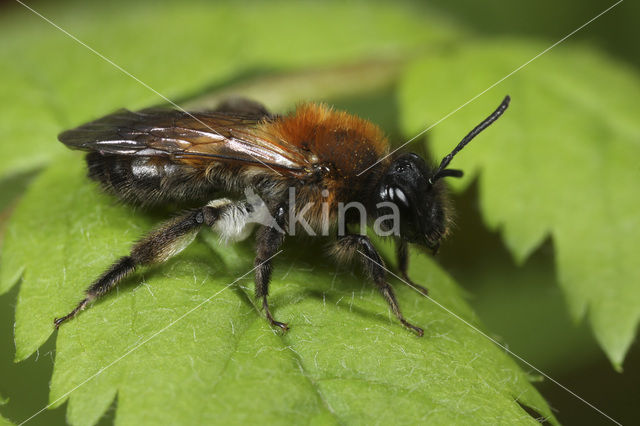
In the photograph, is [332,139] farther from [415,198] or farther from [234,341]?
[234,341]

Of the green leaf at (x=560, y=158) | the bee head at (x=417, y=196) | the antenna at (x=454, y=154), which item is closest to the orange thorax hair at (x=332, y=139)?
the bee head at (x=417, y=196)

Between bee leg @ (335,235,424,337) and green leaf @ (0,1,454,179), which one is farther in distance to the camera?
green leaf @ (0,1,454,179)

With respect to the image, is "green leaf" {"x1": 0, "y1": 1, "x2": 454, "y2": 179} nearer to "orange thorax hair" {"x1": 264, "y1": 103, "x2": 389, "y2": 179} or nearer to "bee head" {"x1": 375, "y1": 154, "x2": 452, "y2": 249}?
"orange thorax hair" {"x1": 264, "y1": 103, "x2": 389, "y2": 179}

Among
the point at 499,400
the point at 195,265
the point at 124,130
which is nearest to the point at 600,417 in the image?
the point at 499,400

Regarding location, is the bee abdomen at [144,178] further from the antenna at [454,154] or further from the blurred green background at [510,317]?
the antenna at [454,154]

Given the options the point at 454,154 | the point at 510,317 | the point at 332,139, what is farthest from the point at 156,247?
the point at 510,317

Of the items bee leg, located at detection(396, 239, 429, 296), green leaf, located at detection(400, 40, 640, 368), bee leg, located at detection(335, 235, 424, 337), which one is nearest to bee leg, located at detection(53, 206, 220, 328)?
bee leg, located at detection(335, 235, 424, 337)
